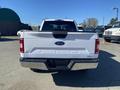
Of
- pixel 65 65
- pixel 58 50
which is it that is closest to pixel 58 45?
pixel 58 50

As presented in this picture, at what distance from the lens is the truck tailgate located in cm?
782

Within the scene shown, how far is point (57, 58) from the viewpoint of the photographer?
785cm

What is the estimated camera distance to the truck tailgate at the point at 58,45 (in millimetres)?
7824

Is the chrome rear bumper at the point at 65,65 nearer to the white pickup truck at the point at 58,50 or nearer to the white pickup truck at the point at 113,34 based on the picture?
the white pickup truck at the point at 58,50

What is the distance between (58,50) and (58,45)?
14 centimetres

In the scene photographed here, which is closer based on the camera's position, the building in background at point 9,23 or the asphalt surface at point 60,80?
the asphalt surface at point 60,80

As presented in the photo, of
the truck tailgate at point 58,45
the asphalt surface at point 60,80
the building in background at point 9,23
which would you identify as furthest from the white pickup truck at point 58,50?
the building in background at point 9,23

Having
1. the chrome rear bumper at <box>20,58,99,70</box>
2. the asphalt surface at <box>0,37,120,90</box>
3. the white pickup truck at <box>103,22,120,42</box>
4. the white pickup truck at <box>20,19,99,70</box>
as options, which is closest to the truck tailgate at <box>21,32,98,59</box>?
the white pickup truck at <box>20,19,99,70</box>

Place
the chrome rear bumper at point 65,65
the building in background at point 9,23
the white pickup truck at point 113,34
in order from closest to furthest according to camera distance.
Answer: the chrome rear bumper at point 65,65 < the white pickup truck at point 113,34 < the building in background at point 9,23

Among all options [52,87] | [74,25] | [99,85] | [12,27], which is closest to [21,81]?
[52,87]

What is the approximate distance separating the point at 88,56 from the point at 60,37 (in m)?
0.94

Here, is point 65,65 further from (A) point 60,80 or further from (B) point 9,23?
(B) point 9,23

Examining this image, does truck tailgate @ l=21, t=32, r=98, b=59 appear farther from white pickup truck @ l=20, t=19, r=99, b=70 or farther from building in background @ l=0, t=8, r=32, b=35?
building in background @ l=0, t=8, r=32, b=35

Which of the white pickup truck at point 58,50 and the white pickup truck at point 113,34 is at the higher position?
→ the white pickup truck at point 58,50
